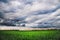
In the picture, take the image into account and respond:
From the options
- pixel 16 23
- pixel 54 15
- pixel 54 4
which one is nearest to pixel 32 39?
pixel 16 23

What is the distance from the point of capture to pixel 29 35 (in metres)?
2.61

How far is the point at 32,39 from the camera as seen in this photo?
2590 millimetres

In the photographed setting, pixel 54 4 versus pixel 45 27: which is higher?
pixel 54 4

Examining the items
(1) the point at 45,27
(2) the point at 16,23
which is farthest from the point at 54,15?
(2) the point at 16,23

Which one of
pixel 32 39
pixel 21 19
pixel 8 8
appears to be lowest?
pixel 32 39

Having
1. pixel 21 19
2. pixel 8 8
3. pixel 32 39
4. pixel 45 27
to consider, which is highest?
pixel 8 8

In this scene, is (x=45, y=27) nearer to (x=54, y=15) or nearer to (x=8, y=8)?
(x=54, y=15)

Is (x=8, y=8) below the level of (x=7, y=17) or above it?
above

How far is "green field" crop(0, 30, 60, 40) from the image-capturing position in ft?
8.52

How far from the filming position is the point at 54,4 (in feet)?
8.83

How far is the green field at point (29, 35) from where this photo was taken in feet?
8.52

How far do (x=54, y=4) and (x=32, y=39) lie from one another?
0.78 m

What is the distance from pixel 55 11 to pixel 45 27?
0.36 m

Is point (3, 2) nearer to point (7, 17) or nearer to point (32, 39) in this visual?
point (7, 17)
